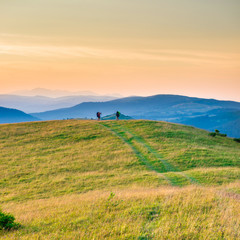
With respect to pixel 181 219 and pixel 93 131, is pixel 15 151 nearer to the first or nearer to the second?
pixel 93 131

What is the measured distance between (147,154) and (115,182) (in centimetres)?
1057

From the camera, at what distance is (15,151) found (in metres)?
37.0

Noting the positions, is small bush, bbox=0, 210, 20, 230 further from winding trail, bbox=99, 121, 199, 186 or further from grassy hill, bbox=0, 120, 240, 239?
winding trail, bbox=99, 121, 199, 186

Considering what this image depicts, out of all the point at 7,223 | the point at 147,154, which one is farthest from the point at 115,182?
the point at 7,223

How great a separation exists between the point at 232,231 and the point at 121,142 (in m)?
29.9

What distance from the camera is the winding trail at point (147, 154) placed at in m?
23.0

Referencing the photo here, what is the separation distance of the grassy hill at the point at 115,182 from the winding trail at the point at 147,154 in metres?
0.11

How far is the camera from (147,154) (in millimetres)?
31812

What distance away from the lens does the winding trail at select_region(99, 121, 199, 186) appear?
22969 millimetres

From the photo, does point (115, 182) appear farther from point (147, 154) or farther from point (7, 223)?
point (7, 223)

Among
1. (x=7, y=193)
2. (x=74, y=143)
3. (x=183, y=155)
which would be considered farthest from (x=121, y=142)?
(x=7, y=193)

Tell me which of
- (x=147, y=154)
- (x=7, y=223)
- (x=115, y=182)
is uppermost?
(x=7, y=223)

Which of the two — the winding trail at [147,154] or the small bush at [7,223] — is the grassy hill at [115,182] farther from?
the small bush at [7,223]

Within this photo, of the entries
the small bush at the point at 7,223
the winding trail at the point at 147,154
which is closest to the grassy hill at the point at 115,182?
the winding trail at the point at 147,154
